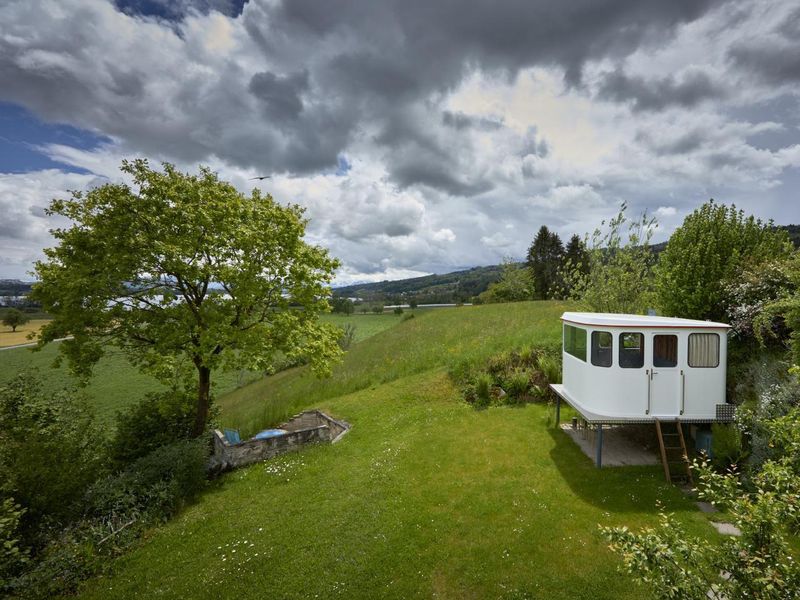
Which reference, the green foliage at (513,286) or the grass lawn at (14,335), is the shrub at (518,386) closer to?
the green foliage at (513,286)

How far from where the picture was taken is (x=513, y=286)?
71.3 m

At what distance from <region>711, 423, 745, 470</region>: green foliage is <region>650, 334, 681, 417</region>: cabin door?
0.97 metres

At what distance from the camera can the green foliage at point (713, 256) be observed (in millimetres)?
12461

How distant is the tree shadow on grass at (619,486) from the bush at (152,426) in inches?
541

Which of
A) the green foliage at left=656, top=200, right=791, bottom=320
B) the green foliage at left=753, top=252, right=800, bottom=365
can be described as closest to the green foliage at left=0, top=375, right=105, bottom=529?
the green foliage at left=753, top=252, right=800, bottom=365

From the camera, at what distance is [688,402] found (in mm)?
10047

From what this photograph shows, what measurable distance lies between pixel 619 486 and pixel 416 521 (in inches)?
222

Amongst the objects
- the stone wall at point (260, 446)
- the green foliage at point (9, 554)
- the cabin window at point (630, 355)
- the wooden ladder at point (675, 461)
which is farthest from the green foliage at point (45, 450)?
the wooden ladder at point (675, 461)

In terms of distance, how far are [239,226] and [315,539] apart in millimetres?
9952

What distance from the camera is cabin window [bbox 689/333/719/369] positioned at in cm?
985

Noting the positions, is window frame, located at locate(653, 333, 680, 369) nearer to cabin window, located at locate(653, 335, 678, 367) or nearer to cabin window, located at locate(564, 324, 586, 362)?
cabin window, located at locate(653, 335, 678, 367)

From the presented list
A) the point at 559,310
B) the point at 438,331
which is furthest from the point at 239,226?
the point at 559,310

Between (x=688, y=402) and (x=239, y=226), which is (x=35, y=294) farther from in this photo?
(x=688, y=402)

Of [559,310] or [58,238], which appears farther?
[559,310]
